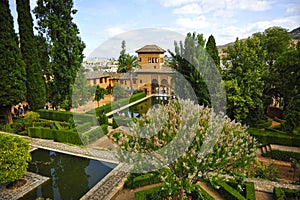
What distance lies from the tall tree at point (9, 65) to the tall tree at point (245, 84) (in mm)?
16141

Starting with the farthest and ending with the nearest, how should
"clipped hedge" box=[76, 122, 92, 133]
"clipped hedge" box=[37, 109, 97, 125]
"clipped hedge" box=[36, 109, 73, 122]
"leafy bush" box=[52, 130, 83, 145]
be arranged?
"clipped hedge" box=[36, 109, 73, 122]
"clipped hedge" box=[37, 109, 97, 125]
"clipped hedge" box=[76, 122, 92, 133]
"leafy bush" box=[52, 130, 83, 145]

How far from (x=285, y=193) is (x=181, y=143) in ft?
18.4

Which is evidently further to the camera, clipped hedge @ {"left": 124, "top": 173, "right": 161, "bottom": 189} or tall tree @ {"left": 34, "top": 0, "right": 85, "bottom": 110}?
tall tree @ {"left": 34, "top": 0, "right": 85, "bottom": 110}

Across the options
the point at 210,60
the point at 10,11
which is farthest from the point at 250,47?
the point at 10,11

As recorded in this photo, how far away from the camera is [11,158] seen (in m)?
8.95

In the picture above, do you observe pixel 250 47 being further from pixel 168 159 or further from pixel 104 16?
pixel 168 159

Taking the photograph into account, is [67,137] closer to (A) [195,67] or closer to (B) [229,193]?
(B) [229,193]

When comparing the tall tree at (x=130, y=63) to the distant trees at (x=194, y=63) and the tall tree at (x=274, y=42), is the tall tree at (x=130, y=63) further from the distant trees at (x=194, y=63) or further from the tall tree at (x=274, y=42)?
the tall tree at (x=274, y=42)

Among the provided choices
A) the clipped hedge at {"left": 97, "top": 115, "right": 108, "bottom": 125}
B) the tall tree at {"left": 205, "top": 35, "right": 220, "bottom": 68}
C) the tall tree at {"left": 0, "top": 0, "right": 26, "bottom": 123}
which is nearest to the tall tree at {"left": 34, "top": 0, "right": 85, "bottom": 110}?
the tall tree at {"left": 0, "top": 0, "right": 26, "bottom": 123}

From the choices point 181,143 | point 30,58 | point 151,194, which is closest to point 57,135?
point 30,58

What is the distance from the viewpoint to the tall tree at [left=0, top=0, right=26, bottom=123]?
16.1m

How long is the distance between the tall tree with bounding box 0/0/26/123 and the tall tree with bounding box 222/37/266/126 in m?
16.1

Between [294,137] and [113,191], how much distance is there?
10.7 metres

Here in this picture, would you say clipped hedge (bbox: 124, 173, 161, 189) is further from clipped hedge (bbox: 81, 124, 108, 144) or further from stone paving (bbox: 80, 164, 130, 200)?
clipped hedge (bbox: 81, 124, 108, 144)
